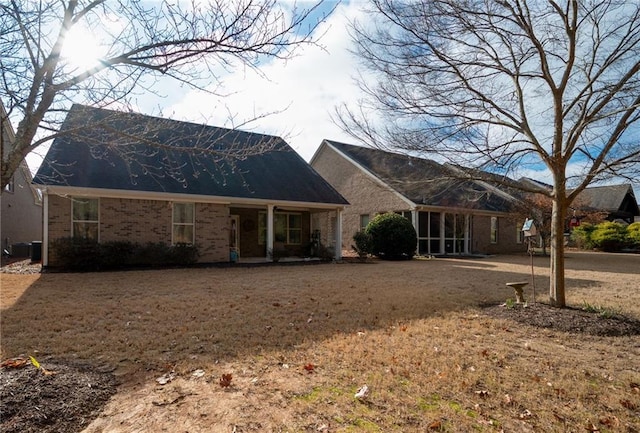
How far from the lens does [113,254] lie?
41.2 ft

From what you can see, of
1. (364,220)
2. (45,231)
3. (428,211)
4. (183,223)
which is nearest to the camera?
(45,231)

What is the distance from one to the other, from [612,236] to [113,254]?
32728 millimetres

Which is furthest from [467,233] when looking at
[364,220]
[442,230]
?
[364,220]

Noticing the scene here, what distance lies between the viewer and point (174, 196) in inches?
553

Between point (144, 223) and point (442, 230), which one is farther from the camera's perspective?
point (442, 230)

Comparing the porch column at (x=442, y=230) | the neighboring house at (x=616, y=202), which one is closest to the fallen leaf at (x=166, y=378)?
the porch column at (x=442, y=230)

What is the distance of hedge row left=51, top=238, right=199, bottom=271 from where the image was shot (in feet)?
39.8

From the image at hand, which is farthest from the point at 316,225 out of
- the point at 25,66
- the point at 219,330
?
the point at 25,66

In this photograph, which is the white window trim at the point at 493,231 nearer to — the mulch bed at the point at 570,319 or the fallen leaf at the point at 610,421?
the mulch bed at the point at 570,319

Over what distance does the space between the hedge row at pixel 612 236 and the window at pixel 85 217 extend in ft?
108

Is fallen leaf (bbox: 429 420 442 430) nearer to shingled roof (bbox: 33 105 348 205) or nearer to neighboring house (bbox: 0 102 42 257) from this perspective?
shingled roof (bbox: 33 105 348 205)

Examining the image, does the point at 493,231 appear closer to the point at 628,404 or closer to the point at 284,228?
the point at 284,228

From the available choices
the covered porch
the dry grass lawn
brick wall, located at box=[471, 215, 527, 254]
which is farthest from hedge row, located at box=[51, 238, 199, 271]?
brick wall, located at box=[471, 215, 527, 254]

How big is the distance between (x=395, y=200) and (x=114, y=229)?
45.9ft
